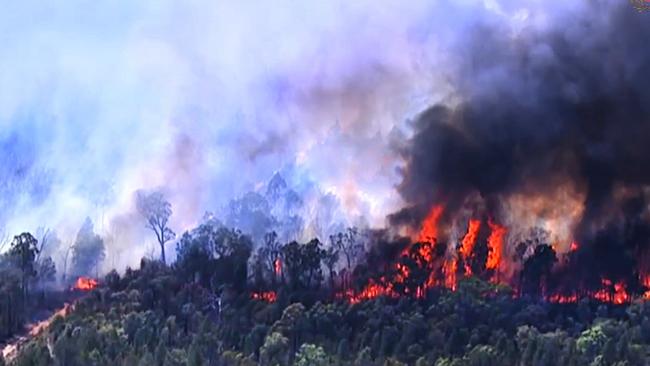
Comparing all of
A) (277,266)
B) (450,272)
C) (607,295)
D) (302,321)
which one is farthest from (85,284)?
(607,295)

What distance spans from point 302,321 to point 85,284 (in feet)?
67.0

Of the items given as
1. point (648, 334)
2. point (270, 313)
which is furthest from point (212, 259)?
point (648, 334)

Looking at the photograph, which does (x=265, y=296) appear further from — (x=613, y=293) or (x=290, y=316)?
(x=613, y=293)

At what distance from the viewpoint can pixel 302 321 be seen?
172 feet

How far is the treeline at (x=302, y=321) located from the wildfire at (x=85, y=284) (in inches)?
40.5

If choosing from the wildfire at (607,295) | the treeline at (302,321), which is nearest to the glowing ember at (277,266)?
the treeline at (302,321)

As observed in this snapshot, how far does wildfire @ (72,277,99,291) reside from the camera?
6325 cm

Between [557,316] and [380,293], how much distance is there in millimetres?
11777

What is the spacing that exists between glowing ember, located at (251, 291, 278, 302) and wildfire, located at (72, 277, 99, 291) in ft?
39.6

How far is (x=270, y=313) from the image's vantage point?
55.4 meters

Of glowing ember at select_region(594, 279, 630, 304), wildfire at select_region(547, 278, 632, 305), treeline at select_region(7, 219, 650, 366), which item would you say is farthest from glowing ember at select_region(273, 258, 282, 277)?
glowing ember at select_region(594, 279, 630, 304)

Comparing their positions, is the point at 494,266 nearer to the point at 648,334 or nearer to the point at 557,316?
the point at 557,316

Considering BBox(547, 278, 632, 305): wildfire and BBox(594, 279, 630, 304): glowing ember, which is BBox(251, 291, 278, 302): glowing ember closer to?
BBox(547, 278, 632, 305): wildfire

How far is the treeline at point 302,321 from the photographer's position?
4606cm
